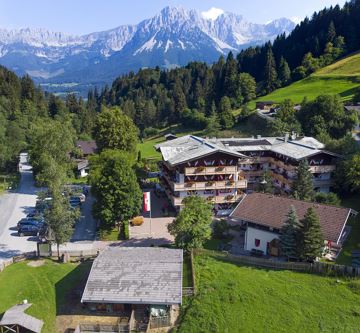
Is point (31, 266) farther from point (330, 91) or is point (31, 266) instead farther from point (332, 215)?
point (330, 91)

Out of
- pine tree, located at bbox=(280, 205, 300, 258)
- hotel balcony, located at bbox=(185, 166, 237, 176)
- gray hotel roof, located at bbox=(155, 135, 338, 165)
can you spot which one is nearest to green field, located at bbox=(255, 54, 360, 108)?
gray hotel roof, located at bbox=(155, 135, 338, 165)

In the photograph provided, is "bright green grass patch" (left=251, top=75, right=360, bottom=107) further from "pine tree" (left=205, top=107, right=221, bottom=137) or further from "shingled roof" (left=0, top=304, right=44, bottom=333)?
"shingled roof" (left=0, top=304, right=44, bottom=333)

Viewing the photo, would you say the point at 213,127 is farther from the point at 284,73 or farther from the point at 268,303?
the point at 268,303

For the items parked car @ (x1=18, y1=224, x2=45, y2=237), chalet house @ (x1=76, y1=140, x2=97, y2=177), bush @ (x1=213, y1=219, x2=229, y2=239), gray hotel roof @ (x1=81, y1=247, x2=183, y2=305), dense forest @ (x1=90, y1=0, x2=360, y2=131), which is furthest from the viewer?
dense forest @ (x1=90, y1=0, x2=360, y2=131)

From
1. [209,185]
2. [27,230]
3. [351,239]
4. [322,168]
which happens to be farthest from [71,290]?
[322,168]

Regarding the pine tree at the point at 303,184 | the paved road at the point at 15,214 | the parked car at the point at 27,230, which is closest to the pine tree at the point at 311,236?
the pine tree at the point at 303,184

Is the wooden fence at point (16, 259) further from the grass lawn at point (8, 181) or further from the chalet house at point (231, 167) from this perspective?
the grass lawn at point (8, 181)
